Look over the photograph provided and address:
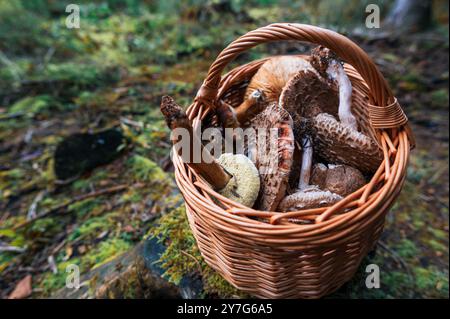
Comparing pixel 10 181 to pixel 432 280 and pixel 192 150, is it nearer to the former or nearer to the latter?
pixel 192 150

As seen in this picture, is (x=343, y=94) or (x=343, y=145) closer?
(x=343, y=145)

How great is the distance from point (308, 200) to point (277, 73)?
784 mm

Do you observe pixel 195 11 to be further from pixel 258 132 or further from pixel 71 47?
pixel 258 132

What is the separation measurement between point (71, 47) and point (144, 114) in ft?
7.09

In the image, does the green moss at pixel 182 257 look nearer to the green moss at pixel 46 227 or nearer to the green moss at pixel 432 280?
the green moss at pixel 46 227

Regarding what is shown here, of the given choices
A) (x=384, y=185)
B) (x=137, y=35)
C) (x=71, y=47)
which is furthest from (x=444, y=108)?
(x=71, y=47)

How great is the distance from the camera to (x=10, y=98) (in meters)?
3.68

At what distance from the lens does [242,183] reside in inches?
53.0

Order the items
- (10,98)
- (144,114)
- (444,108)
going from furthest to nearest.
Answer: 1. (10,98)
2. (444,108)
3. (144,114)

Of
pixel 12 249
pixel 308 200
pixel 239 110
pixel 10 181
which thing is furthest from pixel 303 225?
pixel 10 181

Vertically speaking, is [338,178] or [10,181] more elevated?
[338,178]

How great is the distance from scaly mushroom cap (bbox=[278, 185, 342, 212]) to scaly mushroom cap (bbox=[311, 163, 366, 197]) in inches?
4.4

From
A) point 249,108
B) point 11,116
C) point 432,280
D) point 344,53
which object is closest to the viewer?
point 344,53

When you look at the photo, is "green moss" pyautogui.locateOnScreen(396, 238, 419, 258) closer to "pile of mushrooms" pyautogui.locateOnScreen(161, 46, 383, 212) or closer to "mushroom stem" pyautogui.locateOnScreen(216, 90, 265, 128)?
"pile of mushrooms" pyautogui.locateOnScreen(161, 46, 383, 212)
